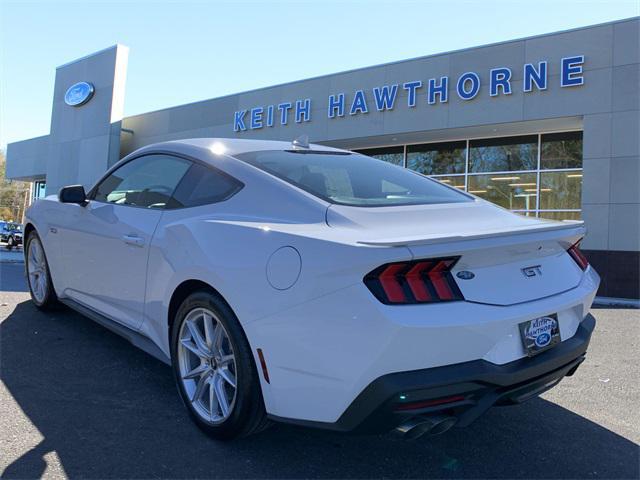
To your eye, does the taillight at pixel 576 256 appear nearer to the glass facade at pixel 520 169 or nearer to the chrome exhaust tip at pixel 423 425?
the chrome exhaust tip at pixel 423 425

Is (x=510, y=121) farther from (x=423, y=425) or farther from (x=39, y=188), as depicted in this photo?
(x=39, y=188)

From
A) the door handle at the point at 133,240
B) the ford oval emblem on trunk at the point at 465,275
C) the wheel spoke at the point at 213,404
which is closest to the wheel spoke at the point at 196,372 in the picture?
the wheel spoke at the point at 213,404

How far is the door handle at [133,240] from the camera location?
3.14 meters

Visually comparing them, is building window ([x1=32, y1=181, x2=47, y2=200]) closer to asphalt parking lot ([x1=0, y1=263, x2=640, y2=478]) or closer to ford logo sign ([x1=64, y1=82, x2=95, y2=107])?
ford logo sign ([x1=64, y1=82, x2=95, y2=107])

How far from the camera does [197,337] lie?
2.73 m

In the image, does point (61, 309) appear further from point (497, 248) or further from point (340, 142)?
point (340, 142)

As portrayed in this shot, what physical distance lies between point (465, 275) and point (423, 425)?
0.61m

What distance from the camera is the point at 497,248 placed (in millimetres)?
2176

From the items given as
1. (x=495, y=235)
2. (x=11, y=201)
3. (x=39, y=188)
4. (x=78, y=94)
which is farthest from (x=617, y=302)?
(x=11, y=201)

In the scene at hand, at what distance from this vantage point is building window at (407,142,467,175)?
591 inches

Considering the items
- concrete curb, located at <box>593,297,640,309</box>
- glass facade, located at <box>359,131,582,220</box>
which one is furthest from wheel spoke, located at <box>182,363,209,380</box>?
glass facade, located at <box>359,131,582,220</box>

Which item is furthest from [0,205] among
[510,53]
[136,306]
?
[136,306]

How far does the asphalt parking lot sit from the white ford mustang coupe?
223 millimetres

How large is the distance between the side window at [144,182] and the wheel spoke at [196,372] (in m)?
1.04
